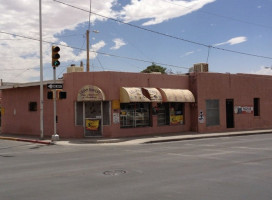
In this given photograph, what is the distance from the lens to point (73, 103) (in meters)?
21.2

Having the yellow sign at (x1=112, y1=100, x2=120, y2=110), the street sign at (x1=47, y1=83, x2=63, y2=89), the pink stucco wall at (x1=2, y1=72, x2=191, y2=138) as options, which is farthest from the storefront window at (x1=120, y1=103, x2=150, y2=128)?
the street sign at (x1=47, y1=83, x2=63, y2=89)

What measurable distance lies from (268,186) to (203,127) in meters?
18.0

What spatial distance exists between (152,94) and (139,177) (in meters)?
13.6

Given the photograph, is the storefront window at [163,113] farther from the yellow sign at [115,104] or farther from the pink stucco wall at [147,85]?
the yellow sign at [115,104]

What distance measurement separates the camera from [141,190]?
7.14m

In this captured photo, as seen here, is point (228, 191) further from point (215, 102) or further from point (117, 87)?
point (215, 102)

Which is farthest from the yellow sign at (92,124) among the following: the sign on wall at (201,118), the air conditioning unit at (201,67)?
the air conditioning unit at (201,67)

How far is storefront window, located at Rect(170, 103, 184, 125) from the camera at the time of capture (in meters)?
24.2

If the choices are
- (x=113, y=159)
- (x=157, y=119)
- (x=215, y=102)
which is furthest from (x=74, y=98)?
(x=215, y=102)

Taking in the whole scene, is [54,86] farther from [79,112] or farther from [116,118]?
[116,118]

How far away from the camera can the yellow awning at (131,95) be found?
20.8 m

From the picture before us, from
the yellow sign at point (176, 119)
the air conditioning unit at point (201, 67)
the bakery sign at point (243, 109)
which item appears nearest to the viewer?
the yellow sign at point (176, 119)

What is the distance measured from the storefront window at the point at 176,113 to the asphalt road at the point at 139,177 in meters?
11.5

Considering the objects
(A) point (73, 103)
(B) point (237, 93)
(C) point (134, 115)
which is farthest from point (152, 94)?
(B) point (237, 93)
